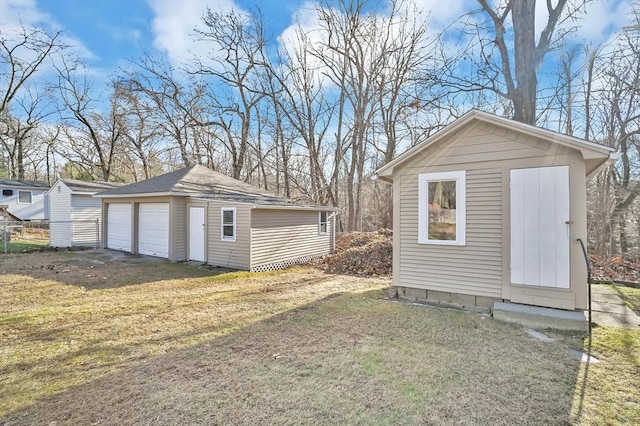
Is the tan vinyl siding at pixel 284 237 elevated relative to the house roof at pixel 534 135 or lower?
lower

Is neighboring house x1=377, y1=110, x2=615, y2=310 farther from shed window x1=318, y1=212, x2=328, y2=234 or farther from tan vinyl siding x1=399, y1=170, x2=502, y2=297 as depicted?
shed window x1=318, y1=212, x2=328, y2=234

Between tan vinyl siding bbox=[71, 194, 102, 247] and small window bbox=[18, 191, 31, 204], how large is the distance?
14.5m

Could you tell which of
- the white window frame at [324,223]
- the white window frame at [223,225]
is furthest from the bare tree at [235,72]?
the white window frame at [223,225]

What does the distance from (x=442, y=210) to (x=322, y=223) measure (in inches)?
284

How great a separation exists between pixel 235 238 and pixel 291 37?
15013 millimetres

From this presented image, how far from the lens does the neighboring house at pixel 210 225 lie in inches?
380

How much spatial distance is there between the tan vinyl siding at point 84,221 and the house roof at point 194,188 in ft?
6.44

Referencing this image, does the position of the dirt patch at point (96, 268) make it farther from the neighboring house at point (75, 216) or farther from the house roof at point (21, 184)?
the house roof at point (21, 184)

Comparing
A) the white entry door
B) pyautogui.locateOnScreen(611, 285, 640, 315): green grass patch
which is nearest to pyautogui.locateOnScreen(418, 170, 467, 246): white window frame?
pyautogui.locateOnScreen(611, 285, 640, 315): green grass patch

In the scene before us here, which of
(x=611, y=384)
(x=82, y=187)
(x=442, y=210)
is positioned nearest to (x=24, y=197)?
(x=82, y=187)

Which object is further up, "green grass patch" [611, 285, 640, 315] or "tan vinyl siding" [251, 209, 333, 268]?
"tan vinyl siding" [251, 209, 333, 268]

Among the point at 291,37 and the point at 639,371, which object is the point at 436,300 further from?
the point at 291,37

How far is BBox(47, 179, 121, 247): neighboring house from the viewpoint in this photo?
547 inches

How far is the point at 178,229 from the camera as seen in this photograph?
35.4ft
